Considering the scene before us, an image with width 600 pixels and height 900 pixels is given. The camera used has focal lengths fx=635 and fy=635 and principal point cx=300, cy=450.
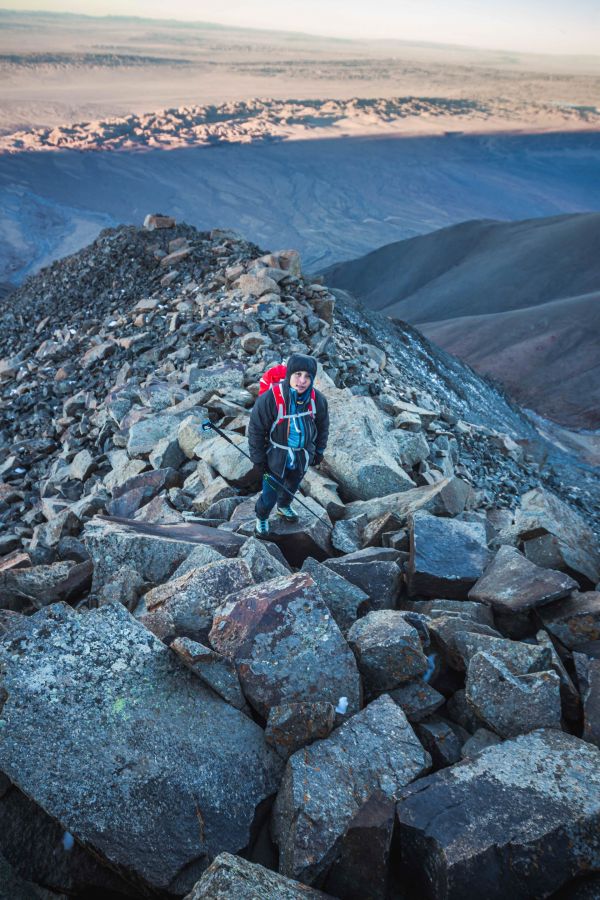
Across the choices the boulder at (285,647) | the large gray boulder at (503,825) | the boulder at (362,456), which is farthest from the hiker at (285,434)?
the large gray boulder at (503,825)

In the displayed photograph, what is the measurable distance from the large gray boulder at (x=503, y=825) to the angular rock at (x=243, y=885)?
0.46 metres

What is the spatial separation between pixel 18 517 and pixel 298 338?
4.97 m

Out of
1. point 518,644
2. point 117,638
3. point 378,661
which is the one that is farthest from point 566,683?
point 117,638

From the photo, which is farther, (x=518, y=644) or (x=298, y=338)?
(x=298, y=338)

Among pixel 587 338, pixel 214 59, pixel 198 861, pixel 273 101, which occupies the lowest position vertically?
pixel 587 338

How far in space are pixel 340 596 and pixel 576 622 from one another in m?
1.44

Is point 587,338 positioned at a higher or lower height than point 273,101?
lower

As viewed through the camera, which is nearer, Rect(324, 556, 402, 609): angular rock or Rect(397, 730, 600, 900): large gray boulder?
Rect(397, 730, 600, 900): large gray boulder

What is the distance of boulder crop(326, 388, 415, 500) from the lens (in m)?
6.68

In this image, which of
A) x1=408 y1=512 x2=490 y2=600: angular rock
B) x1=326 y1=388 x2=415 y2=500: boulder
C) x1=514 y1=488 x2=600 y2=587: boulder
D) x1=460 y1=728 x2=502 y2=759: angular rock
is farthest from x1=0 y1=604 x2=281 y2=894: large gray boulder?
x1=326 y1=388 x2=415 y2=500: boulder

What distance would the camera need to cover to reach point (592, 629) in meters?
3.80

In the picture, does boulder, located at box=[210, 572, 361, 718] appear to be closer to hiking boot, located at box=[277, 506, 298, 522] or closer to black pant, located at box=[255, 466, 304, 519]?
black pant, located at box=[255, 466, 304, 519]

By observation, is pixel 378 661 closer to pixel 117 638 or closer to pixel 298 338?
pixel 117 638

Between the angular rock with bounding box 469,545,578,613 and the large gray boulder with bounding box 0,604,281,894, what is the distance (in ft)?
5.95
